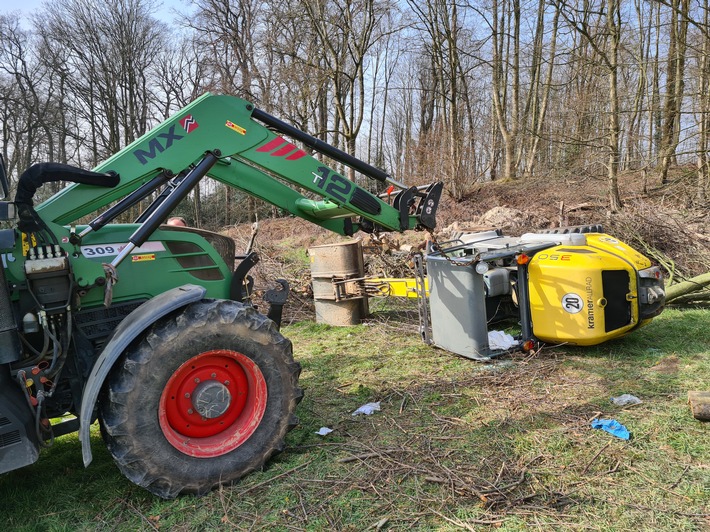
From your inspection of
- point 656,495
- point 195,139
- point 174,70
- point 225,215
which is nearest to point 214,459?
point 195,139

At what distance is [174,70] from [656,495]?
99.4ft

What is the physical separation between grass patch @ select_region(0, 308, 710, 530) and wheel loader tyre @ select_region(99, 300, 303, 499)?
0.20 meters

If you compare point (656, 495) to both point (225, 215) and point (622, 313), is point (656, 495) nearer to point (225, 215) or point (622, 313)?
point (622, 313)

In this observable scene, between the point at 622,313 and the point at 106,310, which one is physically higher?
the point at 106,310

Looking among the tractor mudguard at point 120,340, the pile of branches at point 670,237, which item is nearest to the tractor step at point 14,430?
the tractor mudguard at point 120,340

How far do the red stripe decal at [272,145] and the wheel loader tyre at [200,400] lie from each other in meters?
1.27

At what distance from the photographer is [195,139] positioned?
11.8 feet

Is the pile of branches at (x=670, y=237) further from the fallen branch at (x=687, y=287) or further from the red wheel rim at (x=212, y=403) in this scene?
the red wheel rim at (x=212, y=403)

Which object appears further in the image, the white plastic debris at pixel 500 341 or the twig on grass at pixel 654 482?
the white plastic debris at pixel 500 341

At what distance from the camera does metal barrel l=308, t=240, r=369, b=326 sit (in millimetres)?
7688

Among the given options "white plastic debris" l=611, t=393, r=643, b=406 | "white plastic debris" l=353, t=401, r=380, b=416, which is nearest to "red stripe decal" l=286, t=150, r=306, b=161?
"white plastic debris" l=353, t=401, r=380, b=416

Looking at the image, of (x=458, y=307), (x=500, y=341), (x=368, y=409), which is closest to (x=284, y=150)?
(x=368, y=409)

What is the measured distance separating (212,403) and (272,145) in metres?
→ 1.97

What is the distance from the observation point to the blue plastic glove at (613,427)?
362cm
